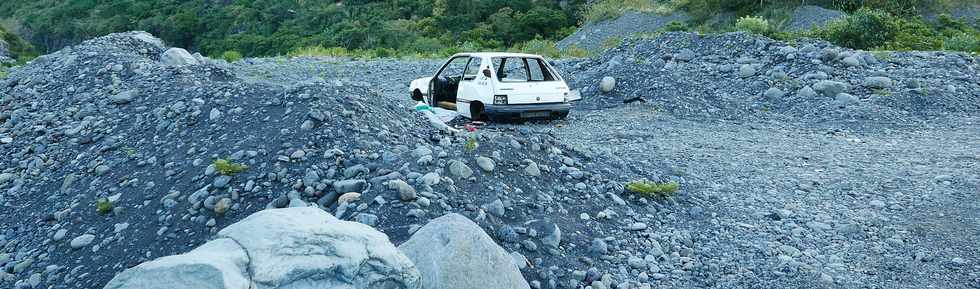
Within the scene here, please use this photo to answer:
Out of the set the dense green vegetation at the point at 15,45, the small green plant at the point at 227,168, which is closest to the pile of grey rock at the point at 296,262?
the small green plant at the point at 227,168

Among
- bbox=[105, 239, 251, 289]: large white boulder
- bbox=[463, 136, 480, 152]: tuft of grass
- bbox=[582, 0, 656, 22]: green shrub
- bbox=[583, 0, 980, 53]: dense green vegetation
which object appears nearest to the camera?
bbox=[105, 239, 251, 289]: large white boulder

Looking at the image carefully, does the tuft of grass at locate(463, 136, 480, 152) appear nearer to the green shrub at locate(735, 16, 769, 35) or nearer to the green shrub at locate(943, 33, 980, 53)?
the green shrub at locate(735, 16, 769, 35)

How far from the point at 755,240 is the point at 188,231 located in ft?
14.9

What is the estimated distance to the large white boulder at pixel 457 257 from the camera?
4.52m

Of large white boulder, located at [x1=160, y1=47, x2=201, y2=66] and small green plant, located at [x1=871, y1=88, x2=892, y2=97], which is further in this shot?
large white boulder, located at [x1=160, y1=47, x2=201, y2=66]

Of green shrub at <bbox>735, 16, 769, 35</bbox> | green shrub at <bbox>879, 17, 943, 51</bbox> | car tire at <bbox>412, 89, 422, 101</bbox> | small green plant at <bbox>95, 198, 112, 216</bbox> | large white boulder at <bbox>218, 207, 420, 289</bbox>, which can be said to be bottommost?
green shrub at <bbox>879, 17, 943, 51</bbox>

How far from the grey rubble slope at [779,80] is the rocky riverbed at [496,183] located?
0.62 m

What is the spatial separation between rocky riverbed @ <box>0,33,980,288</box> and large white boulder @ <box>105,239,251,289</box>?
2241 millimetres

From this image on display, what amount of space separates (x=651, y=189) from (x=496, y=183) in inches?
60.8

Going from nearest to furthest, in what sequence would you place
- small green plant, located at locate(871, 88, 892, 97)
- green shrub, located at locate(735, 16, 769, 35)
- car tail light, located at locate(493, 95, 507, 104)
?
car tail light, located at locate(493, 95, 507, 104) → small green plant, located at locate(871, 88, 892, 97) → green shrub, located at locate(735, 16, 769, 35)

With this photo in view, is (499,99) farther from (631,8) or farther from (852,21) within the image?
(631,8)

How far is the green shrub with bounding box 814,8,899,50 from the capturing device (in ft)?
60.6

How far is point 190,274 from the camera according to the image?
344cm

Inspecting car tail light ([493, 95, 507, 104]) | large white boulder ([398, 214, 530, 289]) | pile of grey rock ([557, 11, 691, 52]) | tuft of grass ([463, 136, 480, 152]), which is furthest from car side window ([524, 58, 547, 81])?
pile of grey rock ([557, 11, 691, 52])
